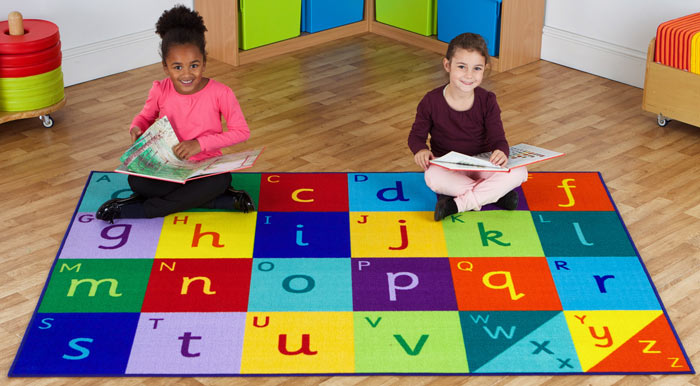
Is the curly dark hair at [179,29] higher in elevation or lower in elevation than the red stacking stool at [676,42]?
higher

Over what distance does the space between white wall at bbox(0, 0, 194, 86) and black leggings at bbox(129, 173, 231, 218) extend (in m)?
1.31

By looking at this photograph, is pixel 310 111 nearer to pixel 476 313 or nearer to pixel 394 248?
pixel 394 248

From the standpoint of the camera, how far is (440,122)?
2.76m

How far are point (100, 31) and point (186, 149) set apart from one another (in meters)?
1.48

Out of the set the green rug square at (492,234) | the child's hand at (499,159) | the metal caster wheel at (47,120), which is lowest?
the green rug square at (492,234)

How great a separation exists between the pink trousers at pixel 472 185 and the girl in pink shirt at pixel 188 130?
22.9 inches

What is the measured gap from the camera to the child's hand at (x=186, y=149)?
264 cm

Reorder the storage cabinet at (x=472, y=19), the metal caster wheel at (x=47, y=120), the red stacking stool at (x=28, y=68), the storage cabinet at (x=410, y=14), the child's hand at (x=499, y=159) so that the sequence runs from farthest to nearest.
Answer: the storage cabinet at (x=410, y=14)
the storage cabinet at (x=472, y=19)
the metal caster wheel at (x=47, y=120)
the red stacking stool at (x=28, y=68)
the child's hand at (x=499, y=159)

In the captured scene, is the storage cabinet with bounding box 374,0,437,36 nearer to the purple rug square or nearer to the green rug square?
the green rug square

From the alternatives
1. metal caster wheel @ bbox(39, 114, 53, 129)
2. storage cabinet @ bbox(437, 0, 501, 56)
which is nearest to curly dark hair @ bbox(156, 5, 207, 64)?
metal caster wheel @ bbox(39, 114, 53, 129)

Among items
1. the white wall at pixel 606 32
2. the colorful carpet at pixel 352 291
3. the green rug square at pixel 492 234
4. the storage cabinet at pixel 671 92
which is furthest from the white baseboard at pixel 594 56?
the green rug square at pixel 492 234

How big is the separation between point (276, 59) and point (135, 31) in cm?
66

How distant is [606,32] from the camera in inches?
154

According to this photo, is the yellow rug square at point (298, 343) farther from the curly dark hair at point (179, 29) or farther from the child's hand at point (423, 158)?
the curly dark hair at point (179, 29)
